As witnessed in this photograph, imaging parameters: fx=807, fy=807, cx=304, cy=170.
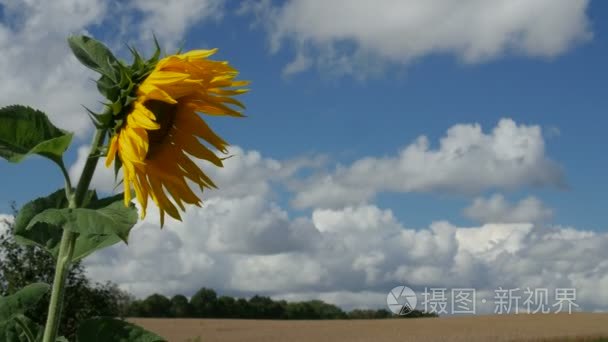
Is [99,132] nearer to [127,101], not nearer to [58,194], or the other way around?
[127,101]

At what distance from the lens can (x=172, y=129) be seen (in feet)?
8.63

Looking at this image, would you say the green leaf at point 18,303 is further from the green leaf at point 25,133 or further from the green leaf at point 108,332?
the green leaf at point 25,133

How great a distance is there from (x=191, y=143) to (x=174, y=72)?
35cm

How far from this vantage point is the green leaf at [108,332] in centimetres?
257

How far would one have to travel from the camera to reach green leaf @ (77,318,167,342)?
257cm

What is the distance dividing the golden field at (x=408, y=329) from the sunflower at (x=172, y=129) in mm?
28574

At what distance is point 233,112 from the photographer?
261 cm

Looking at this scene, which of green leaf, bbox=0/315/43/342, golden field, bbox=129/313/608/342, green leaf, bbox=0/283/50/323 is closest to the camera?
green leaf, bbox=0/315/43/342

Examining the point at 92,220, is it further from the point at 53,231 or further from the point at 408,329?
the point at 408,329

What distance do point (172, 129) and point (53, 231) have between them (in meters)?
0.54

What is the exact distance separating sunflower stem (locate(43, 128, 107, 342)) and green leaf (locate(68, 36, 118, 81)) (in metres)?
0.18

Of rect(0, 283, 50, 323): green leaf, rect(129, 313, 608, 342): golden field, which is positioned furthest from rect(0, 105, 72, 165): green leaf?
rect(129, 313, 608, 342): golden field

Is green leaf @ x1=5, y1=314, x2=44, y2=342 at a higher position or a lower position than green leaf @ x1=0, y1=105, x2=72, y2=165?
lower

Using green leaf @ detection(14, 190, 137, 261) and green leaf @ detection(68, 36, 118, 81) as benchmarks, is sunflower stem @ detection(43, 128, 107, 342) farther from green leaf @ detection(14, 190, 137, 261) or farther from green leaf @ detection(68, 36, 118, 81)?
green leaf @ detection(68, 36, 118, 81)
